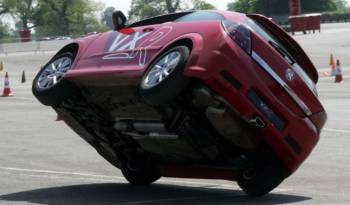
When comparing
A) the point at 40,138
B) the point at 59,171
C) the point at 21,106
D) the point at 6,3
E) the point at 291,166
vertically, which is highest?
the point at 291,166

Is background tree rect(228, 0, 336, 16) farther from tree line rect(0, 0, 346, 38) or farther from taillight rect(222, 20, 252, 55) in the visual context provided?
taillight rect(222, 20, 252, 55)

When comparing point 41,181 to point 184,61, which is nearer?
point 184,61

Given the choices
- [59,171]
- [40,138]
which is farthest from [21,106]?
[59,171]

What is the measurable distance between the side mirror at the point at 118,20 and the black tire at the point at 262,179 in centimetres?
192

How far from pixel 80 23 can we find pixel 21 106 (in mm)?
92697

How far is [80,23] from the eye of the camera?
379 ft

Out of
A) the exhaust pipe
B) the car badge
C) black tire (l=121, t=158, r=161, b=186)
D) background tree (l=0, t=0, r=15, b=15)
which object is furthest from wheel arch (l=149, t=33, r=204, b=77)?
background tree (l=0, t=0, r=15, b=15)

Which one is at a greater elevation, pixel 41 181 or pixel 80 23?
pixel 41 181

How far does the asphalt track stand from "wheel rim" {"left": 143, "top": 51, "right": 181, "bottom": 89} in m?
1.31

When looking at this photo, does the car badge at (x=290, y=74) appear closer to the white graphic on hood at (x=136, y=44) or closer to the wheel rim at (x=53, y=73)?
the white graphic on hood at (x=136, y=44)

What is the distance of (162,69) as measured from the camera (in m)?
8.09

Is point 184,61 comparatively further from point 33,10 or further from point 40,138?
point 33,10

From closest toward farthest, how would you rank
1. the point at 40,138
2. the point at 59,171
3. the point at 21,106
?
the point at 59,171 < the point at 40,138 < the point at 21,106

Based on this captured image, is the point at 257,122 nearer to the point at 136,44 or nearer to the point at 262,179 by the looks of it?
the point at 262,179
